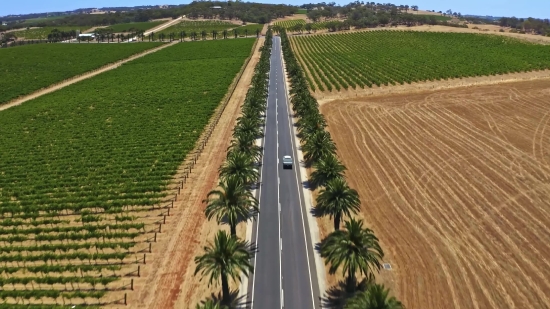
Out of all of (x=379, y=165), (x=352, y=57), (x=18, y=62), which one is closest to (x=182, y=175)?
(x=379, y=165)

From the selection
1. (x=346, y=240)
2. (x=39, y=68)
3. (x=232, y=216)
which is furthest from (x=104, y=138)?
(x=39, y=68)

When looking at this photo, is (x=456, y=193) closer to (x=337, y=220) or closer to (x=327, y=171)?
(x=327, y=171)

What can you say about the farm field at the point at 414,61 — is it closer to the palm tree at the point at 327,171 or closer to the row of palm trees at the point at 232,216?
the row of palm trees at the point at 232,216

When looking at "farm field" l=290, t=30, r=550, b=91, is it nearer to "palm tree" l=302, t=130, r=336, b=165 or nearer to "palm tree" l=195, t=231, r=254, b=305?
"palm tree" l=302, t=130, r=336, b=165

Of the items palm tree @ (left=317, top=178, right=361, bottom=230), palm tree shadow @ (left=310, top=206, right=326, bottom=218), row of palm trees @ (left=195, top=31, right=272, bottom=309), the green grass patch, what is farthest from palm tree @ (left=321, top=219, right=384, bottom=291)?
the green grass patch

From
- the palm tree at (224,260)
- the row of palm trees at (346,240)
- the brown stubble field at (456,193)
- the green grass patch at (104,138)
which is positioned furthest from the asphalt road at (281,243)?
the green grass patch at (104,138)

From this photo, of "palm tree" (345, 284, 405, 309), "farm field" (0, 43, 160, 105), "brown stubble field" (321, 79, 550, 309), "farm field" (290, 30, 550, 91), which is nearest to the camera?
"palm tree" (345, 284, 405, 309)

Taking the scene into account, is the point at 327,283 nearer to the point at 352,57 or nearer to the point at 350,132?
the point at 350,132
